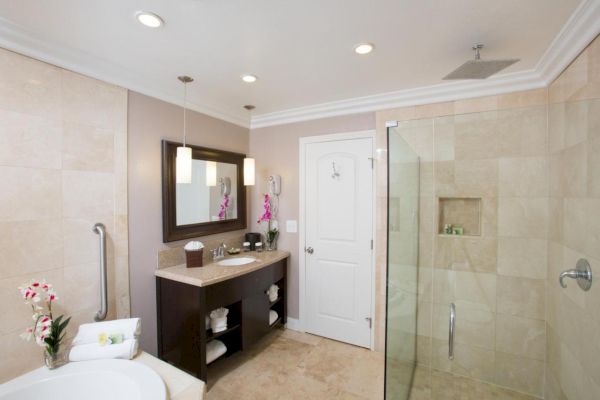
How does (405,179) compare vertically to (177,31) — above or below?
below

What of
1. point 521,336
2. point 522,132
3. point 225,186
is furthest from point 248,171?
point 521,336

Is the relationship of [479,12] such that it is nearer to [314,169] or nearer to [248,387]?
[314,169]

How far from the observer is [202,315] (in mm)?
1933

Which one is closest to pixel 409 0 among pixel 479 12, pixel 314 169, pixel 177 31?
pixel 479 12

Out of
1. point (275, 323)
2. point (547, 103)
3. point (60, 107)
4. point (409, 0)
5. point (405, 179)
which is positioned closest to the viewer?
point (409, 0)

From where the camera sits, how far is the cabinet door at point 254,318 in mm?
2316

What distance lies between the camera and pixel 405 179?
5.86 feet

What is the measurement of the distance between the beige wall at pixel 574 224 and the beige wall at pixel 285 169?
1810 millimetres

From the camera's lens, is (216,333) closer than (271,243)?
Yes

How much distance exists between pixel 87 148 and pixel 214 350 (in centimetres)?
174

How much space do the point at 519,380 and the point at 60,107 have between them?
12.1 ft

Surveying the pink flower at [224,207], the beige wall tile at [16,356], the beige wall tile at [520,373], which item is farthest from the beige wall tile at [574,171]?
the beige wall tile at [16,356]

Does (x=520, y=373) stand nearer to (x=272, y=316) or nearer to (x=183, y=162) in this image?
(x=272, y=316)

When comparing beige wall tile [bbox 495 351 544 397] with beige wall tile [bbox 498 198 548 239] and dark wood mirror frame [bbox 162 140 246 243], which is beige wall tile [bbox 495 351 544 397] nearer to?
beige wall tile [bbox 498 198 548 239]
